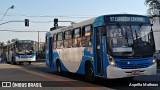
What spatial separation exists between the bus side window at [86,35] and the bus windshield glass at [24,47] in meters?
23.5

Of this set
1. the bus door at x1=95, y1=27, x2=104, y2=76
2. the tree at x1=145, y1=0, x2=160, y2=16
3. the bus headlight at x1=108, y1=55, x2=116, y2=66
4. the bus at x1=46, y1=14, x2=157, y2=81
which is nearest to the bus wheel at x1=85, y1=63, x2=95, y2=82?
the bus at x1=46, y1=14, x2=157, y2=81

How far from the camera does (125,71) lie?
13469 millimetres

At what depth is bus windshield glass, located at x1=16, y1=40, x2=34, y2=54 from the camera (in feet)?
129

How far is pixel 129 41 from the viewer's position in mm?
13773

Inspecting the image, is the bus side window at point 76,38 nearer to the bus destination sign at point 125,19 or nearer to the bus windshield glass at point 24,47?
the bus destination sign at point 125,19

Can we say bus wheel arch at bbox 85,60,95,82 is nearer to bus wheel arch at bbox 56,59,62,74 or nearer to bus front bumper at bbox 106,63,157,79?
bus front bumper at bbox 106,63,157,79

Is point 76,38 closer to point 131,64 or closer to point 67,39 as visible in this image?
point 67,39

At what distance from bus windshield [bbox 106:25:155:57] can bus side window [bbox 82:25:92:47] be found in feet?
6.11

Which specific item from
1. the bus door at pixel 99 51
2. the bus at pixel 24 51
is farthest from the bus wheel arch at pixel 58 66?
the bus at pixel 24 51

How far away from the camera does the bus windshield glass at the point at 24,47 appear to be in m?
39.2

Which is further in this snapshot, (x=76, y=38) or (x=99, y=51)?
(x=76, y=38)

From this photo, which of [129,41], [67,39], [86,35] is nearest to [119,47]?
[129,41]

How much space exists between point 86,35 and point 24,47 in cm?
2418

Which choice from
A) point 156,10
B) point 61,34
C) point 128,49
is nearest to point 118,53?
point 128,49
